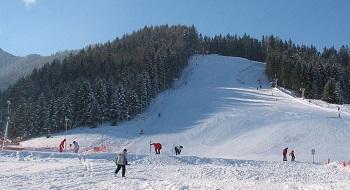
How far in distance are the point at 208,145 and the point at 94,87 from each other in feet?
117

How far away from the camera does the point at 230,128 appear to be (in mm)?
72688

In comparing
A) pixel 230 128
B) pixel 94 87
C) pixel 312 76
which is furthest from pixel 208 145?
pixel 312 76

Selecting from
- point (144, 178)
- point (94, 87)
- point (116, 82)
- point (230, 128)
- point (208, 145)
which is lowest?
point (208, 145)

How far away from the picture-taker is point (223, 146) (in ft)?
205

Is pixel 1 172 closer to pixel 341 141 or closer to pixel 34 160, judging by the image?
pixel 34 160

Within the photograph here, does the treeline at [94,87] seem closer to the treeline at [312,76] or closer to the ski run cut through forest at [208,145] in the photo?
the ski run cut through forest at [208,145]

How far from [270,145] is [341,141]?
310 inches

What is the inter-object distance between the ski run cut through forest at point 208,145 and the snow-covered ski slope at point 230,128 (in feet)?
0.42

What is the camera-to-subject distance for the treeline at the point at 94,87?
89750 millimetres

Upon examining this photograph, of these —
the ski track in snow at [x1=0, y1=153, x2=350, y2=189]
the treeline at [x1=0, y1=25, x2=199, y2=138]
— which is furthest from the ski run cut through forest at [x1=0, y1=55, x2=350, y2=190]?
the treeline at [x1=0, y1=25, x2=199, y2=138]

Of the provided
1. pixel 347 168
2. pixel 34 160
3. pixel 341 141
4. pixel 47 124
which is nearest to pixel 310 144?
pixel 341 141

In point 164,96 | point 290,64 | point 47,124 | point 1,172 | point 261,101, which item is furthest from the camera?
point 290,64

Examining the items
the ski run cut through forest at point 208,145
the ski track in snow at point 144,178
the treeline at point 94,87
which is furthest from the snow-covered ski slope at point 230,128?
Answer: the ski track in snow at point 144,178

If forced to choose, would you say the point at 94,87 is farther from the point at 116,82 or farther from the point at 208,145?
the point at 208,145
